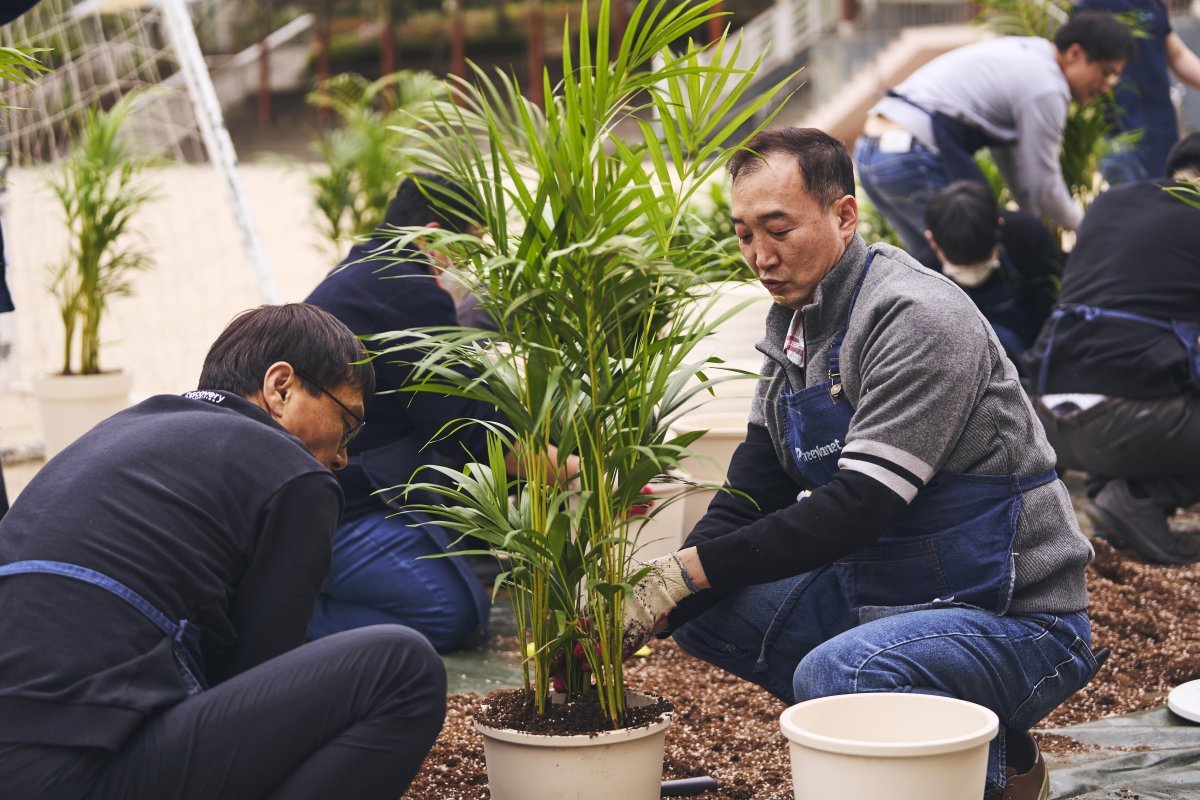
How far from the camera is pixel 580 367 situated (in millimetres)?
2340

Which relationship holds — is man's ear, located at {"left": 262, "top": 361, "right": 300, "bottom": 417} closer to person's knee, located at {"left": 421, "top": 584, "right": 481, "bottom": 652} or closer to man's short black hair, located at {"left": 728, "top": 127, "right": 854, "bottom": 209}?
man's short black hair, located at {"left": 728, "top": 127, "right": 854, "bottom": 209}

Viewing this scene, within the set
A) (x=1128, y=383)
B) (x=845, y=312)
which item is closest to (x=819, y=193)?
(x=845, y=312)

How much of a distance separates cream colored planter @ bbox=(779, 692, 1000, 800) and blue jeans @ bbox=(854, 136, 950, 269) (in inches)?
125

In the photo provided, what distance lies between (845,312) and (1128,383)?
2.11 meters

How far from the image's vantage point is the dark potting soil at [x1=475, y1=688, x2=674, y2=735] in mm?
2365

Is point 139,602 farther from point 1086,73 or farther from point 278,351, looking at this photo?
point 1086,73

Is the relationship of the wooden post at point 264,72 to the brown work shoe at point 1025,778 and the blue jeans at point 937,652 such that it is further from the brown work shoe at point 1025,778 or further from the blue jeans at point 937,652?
the brown work shoe at point 1025,778

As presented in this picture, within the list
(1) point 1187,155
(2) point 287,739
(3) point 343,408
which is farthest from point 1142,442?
(2) point 287,739

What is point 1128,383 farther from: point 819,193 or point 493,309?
point 493,309

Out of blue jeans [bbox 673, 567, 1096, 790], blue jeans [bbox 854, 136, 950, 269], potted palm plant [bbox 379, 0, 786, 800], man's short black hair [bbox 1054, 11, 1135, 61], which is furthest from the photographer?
blue jeans [bbox 854, 136, 950, 269]

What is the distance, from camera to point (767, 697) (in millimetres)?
3348

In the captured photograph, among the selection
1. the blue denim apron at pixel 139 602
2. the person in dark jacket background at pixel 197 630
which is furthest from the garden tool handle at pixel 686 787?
the blue denim apron at pixel 139 602

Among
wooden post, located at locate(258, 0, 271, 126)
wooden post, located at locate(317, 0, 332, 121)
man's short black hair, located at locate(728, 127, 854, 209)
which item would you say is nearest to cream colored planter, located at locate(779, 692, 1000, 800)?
man's short black hair, located at locate(728, 127, 854, 209)

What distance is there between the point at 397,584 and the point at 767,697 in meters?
0.98
